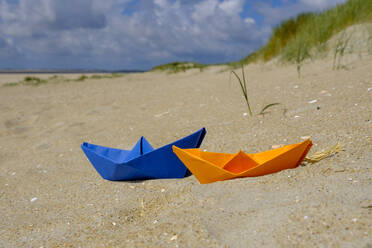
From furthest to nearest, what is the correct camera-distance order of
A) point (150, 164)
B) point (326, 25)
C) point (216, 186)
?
point (326, 25) → point (150, 164) → point (216, 186)

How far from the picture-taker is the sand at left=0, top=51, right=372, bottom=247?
45.7 inches

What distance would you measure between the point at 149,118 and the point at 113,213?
7.13 feet

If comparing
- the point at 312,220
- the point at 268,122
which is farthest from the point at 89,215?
the point at 268,122

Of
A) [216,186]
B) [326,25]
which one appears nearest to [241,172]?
[216,186]

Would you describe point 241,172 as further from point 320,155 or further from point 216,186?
point 320,155

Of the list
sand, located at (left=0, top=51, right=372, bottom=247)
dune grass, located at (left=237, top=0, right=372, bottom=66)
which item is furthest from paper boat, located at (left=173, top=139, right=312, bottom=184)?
dune grass, located at (left=237, top=0, right=372, bottom=66)

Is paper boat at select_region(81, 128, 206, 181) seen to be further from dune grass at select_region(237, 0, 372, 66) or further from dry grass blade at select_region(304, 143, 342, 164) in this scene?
dune grass at select_region(237, 0, 372, 66)

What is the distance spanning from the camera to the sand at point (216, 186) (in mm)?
1160

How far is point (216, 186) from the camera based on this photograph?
1.53 metres

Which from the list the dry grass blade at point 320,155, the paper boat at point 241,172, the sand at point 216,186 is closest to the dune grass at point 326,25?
the sand at point 216,186

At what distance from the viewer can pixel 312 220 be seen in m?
1.12

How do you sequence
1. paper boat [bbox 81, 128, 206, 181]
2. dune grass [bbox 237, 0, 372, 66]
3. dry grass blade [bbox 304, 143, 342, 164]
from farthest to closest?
dune grass [bbox 237, 0, 372, 66], paper boat [bbox 81, 128, 206, 181], dry grass blade [bbox 304, 143, 342, 164]

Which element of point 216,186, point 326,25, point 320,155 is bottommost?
point 216,186

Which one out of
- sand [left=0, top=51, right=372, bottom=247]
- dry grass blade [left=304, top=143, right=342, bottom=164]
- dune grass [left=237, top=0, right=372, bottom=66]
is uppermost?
dune grass [left=237, top=0, right=372, bottom=66]
